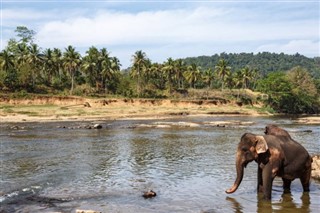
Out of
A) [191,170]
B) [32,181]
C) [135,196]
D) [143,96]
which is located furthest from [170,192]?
[143,96]

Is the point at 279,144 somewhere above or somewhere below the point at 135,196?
above

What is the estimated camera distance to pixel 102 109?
83375 millimetres

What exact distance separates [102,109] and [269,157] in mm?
71083

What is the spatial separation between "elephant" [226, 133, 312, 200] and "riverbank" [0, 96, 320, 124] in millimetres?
55119

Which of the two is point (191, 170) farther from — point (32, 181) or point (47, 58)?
point (47, 58)

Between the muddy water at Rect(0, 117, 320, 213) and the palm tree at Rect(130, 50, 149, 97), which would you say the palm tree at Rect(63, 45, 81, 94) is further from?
the muddy water at Rect(0, 117, 320, 213)

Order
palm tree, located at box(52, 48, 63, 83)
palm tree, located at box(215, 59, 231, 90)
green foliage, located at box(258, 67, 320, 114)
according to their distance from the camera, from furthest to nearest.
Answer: palm tree, located at box(215, 59, 231, 90) → green foliage, located at box(258, 67, 320, 114) → palm tree, located at box(52, 48, 63, 83)

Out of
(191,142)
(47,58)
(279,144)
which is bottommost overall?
(191,142)

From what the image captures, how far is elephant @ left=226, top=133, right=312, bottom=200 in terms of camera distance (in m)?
13.9

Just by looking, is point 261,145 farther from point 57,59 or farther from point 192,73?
point 192,73

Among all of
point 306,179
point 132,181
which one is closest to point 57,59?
point 132,181

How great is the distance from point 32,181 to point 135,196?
5.80 m

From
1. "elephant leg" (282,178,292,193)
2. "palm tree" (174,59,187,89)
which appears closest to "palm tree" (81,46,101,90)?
"palm tree" (174,59,187,89)

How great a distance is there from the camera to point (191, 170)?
21.5 metres
